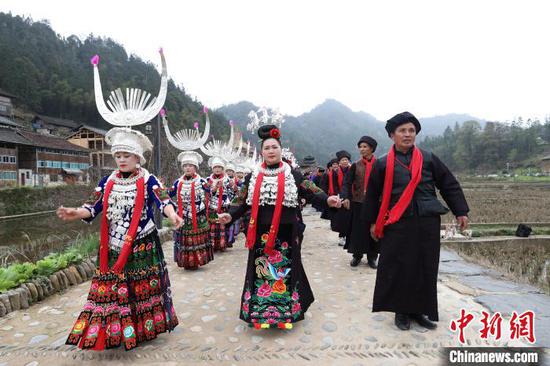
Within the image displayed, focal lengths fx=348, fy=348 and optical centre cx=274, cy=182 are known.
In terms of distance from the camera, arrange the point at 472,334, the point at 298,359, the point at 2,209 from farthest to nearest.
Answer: the point at 2,209 < the point at 472,334 < the point at 298,359

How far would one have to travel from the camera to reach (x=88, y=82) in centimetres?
6869

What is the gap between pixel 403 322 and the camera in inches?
140

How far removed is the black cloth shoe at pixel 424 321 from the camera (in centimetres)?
354

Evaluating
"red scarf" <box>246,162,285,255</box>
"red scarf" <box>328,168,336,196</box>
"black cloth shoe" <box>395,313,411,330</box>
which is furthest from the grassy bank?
"red scarf" <box>328,168,336,196</box>

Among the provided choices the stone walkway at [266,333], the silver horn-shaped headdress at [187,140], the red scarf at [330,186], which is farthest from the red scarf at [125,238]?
the red scarf at [330,186]

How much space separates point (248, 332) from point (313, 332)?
2.20ft

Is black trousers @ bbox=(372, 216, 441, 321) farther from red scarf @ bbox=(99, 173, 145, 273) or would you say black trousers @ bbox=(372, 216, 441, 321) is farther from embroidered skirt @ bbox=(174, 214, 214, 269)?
embroidered skirt @ bbox=(174, 214, 214, 269)

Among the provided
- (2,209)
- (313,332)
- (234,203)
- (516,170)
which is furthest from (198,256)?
(516,170)

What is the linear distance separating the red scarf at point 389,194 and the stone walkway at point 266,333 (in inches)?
41.9

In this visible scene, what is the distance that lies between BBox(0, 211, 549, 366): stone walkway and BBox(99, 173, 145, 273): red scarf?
0.82m

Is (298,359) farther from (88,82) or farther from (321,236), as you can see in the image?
(88,82)

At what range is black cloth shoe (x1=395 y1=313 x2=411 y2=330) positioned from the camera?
11.6 feet

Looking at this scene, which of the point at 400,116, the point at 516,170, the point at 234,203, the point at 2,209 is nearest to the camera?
the point at 400,116

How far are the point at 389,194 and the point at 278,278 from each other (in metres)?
1.46
